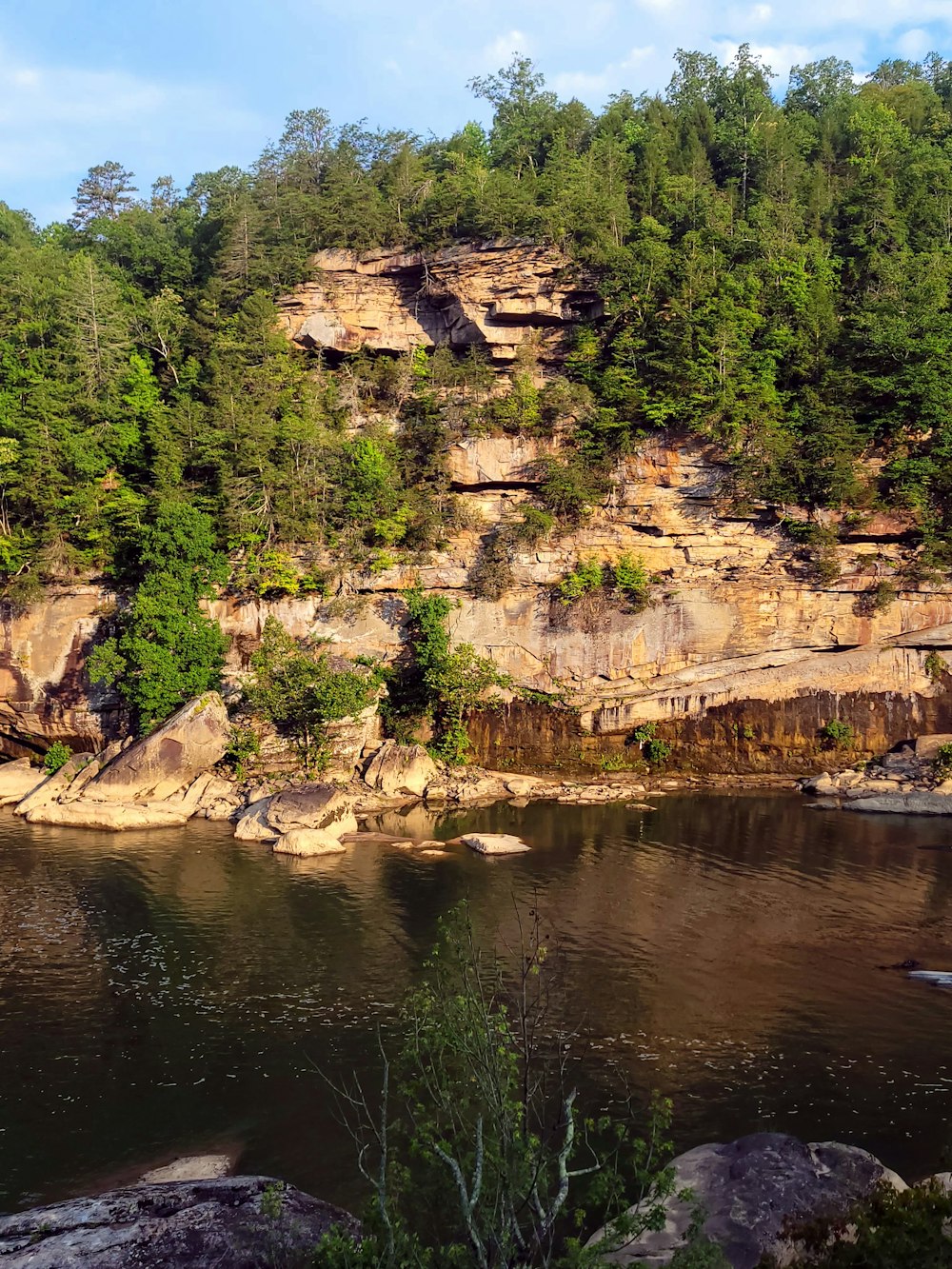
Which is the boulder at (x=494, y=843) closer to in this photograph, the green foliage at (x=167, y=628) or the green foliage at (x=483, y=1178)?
the green foliage at (x=167, y=628)

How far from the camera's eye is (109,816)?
30281 millimetres

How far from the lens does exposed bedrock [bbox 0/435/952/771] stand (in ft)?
117

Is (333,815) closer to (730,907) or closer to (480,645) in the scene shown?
(480,645)

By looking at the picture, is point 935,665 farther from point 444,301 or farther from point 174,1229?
point 174,1229

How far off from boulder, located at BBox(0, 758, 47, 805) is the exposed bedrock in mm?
1423

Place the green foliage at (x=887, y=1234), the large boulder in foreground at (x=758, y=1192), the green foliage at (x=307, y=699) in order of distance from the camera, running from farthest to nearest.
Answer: the green foliage at (x=307, y=699)
the large boulder in foreground at (x=758, y=1192)
the green foliage at (x=887, y=1234)

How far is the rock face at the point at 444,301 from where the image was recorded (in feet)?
141

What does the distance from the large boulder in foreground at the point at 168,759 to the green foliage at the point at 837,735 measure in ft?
78.4

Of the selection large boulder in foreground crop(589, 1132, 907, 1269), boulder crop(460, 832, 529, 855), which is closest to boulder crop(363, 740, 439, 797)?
boulder crop(460, 832, 529, 855)

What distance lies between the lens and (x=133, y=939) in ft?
67.8

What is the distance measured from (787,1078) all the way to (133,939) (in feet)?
48.1

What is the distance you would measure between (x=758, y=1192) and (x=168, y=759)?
2695cm

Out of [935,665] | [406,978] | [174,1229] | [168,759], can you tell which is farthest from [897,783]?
[174,1229]

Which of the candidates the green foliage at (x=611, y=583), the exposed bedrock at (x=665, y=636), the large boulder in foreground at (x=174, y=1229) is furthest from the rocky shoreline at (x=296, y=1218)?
the green foliage at (x=611, y=583)
